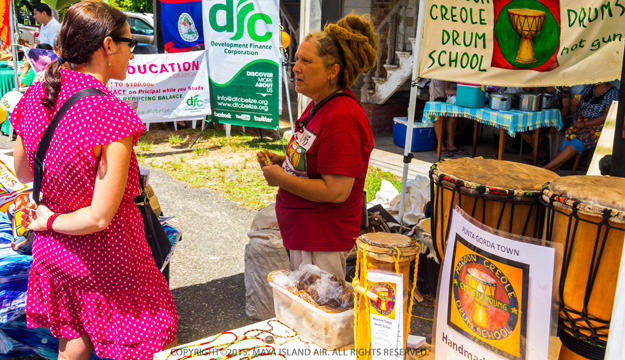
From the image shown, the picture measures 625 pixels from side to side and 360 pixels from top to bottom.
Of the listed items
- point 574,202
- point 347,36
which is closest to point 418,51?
point 347,36

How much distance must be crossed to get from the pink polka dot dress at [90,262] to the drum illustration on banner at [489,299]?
46.8 inches

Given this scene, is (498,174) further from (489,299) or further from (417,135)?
(417,135)

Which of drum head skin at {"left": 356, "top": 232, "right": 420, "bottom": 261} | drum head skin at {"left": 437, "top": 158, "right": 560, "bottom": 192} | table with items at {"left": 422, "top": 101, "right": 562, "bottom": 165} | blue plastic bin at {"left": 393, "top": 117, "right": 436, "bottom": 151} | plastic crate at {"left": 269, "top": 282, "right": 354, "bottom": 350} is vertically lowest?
blue plastic bin at {"left": 393, "top": 117, "right": 436, "bottom": 151}

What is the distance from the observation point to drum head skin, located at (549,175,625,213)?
5.04ft

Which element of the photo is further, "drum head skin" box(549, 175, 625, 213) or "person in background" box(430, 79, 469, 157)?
"person in background" box(430, 79, 469, 157)

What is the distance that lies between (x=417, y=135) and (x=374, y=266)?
7173 mm

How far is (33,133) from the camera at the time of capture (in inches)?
80.4

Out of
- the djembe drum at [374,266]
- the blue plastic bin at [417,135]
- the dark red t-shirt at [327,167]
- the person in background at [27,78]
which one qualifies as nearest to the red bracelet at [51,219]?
the dark red t-shirt at [327,167]

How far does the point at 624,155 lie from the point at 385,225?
2.06 meters

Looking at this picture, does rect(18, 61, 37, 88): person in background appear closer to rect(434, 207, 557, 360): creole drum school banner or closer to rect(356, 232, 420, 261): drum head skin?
rect(356, 232, 420, 261): drum head skin

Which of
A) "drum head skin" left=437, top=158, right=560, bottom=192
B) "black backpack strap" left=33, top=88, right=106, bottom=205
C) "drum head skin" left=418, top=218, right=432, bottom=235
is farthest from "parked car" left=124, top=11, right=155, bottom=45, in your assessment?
"drum head skin" left=437, top=158, right=560, bottom=192

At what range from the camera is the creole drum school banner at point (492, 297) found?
149cm

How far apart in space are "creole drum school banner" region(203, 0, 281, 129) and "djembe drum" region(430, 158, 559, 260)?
5.79m

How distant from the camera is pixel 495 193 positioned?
1.85 m
